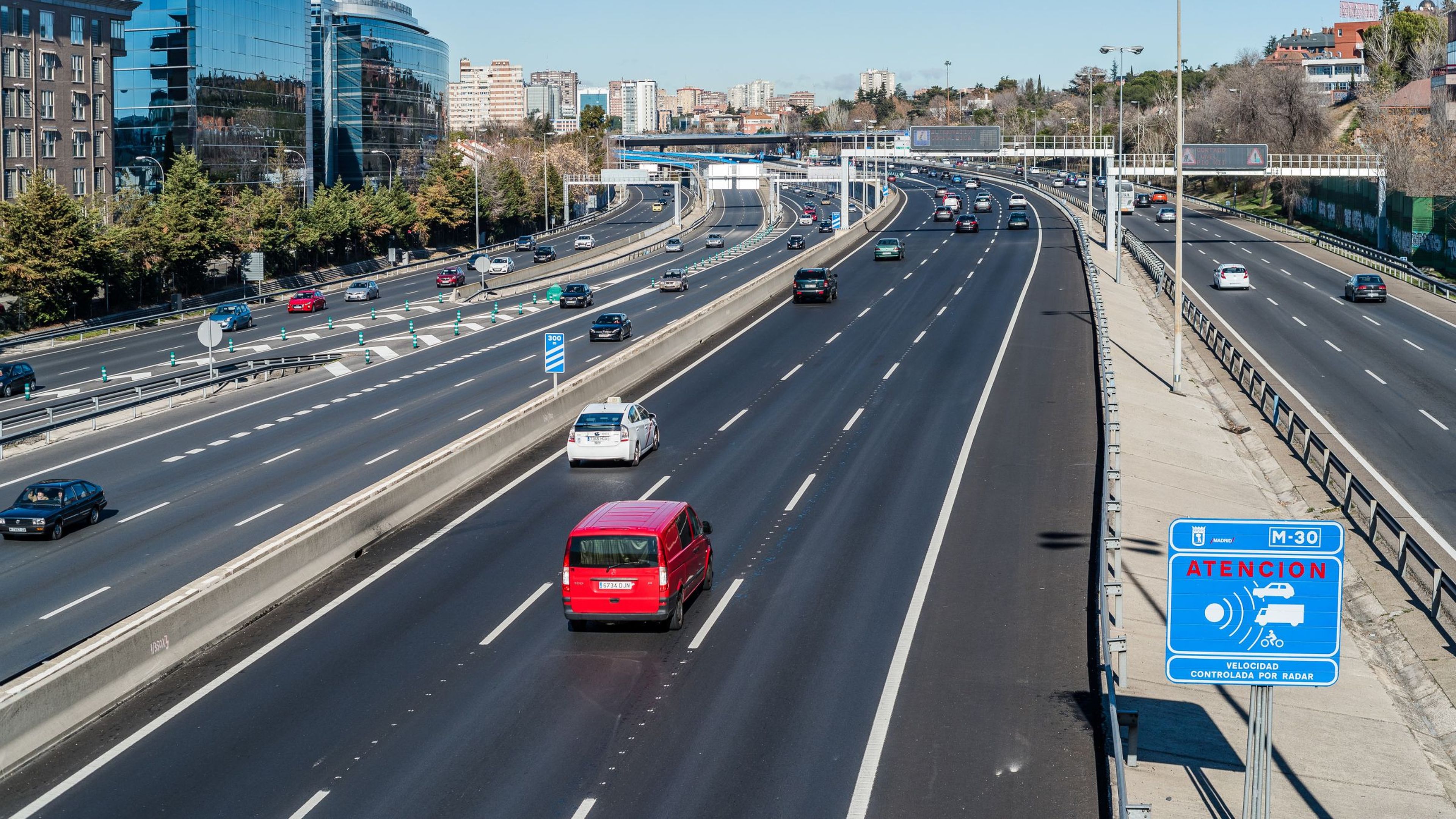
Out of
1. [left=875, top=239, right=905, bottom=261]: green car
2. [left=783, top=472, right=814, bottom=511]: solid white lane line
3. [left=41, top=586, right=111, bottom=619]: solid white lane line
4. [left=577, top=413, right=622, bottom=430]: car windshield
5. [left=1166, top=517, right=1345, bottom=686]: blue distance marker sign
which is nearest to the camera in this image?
[left=1166, top=517, right=1345, bottom=686]: blue distance marker sign

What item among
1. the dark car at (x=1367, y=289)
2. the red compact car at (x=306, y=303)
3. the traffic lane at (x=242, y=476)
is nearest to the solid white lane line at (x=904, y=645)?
the traffic lane at (x=242, y=476)

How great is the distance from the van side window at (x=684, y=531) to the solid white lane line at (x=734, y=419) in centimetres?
1450

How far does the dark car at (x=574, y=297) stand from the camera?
71.1 metres

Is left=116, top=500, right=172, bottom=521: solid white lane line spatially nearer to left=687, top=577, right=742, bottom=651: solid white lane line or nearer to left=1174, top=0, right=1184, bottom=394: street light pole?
left=687, top=577, right=742, bottom=651: solid white lane line

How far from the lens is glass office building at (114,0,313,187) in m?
109

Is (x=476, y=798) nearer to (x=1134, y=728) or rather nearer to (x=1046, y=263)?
(x=1134, y=728)

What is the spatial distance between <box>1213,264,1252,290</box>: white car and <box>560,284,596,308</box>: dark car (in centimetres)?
3173

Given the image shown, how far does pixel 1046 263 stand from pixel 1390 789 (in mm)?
59209

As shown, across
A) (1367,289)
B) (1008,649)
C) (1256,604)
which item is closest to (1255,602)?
(1256,604)

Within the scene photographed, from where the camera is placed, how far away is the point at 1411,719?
19.0 meters

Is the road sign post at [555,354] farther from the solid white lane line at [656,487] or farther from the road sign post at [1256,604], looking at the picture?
the road sign post at [1256,604]

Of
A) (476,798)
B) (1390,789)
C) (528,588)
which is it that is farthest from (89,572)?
(1390,789)

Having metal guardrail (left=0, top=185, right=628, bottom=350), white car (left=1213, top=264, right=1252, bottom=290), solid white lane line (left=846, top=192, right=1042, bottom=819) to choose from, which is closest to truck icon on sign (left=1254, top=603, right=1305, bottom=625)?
solid white lane line (left=846, top=192, right=1042, bottom=819)

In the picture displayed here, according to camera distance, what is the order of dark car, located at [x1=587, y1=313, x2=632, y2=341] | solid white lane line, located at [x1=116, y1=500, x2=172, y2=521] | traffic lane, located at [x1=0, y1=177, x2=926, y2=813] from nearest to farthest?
traffic lane, located at [x1=0, y1=177, x2=926, y2=813] → solid white lane line, located at [x1=116, y1=500, x2=172, y2=521] → dark car, located at [x1=587, y1=313, x2=632, y2=341]
